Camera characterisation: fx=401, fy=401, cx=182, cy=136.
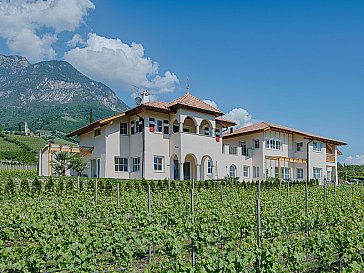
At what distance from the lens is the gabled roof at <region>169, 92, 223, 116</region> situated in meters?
27.0

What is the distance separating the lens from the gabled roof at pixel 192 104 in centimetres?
2700

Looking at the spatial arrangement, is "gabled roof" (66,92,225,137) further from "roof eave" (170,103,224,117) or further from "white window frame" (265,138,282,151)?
"white window frame" (265,138,282,151)

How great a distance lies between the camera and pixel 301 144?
36.8 meters

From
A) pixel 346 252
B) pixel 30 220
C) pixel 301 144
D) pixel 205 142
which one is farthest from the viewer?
pixel 301 144

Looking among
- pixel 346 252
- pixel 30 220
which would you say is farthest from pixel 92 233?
pixel 346 252

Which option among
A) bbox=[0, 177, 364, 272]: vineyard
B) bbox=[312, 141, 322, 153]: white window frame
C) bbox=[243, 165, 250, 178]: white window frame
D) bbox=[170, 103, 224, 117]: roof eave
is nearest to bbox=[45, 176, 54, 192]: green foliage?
bbox=[0, 177, 364, 272]: vineyard

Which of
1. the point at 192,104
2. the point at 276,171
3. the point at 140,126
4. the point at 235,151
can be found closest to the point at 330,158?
the point at 276,171

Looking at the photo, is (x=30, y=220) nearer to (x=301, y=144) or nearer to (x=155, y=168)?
(x=155, y=168)

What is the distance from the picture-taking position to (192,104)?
27875 mm

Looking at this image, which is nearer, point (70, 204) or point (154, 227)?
point (154, 227)

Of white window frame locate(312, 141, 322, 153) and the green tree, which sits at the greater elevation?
white window frame locate(312, 141, 322, 153)

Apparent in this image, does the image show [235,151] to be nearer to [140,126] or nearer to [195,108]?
[195,108]

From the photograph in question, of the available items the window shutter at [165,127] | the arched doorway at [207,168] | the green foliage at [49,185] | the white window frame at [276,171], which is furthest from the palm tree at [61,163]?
the white window frame at [276,171]

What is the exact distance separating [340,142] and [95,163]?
25.4 metres
